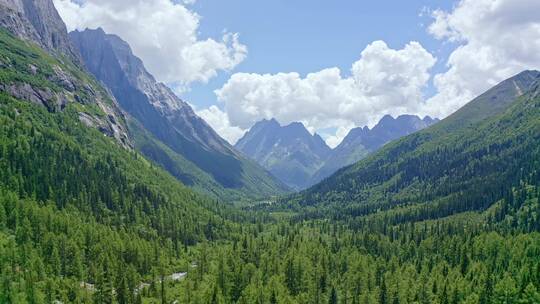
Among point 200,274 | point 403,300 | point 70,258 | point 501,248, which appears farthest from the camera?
point 501,248

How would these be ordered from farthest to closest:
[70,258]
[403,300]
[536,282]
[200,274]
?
[200,274], [70,258], [403,300], [536,282]

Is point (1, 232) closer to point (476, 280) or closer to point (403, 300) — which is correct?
point (403, 300)

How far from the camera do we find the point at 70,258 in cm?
15262

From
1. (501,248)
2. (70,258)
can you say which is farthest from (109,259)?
(501,248)

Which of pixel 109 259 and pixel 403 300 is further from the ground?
pixel 109 259

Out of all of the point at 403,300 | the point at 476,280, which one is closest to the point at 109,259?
the point at 403,300

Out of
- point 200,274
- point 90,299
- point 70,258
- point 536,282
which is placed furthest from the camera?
point 200,274

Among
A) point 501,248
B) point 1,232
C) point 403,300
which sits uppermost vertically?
point 1,232

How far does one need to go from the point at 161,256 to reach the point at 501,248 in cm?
13043

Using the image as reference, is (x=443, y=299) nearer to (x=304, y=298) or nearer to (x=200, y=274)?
(x=304, y=298)

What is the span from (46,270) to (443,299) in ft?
377

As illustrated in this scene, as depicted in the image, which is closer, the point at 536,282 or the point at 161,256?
the point at 536,282

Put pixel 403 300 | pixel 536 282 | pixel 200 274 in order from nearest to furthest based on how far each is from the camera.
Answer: pixel 536 282
pixel 403 300
pixel 200 274

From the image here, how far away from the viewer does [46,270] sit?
137 m
